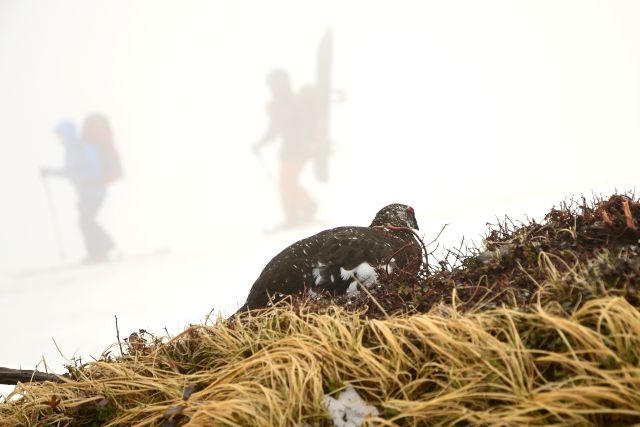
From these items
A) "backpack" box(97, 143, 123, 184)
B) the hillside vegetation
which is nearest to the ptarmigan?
the hillside vegetation

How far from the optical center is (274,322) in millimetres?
3574

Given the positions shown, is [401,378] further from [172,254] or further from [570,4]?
[570,4]

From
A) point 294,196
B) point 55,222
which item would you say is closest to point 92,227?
point 55,222

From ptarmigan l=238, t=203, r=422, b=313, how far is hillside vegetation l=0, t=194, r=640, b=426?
0.67 metres

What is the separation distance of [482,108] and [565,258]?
31.2 m

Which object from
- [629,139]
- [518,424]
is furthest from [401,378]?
[629,139]

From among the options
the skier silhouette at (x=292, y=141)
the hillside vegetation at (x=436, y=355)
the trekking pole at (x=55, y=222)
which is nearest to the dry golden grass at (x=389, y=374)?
the hillside vegetation at (x=436, y=355)

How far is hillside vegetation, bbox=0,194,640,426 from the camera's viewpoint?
2404 mm

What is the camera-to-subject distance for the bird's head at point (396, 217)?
5594mm

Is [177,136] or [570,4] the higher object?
[570,4]

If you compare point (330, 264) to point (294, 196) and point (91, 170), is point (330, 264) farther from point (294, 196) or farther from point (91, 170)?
point (91, 170)

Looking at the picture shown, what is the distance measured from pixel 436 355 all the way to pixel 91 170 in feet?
47.0

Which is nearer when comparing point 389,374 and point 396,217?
point 389,374

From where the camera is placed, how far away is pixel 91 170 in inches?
621
